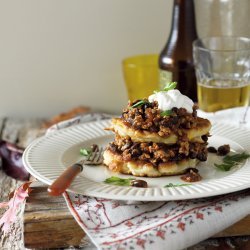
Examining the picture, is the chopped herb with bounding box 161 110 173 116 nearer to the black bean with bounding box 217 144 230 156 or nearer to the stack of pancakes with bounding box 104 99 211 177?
the stack of pancakes with bounding box 104 99 211 177

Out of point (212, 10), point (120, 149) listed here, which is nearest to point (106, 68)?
point (212, 10)

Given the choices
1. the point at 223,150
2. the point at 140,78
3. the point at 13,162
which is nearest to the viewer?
the point at 223,150

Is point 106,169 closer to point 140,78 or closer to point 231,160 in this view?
point 231,160

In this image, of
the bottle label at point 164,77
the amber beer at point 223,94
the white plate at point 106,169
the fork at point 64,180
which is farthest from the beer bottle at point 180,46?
the fork at point 64,180

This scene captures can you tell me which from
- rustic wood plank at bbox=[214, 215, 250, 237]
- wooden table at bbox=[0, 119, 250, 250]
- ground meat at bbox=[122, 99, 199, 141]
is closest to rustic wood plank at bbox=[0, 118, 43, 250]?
wooden table at bbox=[0, 119, 250, 250]

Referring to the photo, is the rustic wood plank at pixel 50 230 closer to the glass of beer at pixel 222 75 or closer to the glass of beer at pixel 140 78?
the glass of beer at pixel 222 75

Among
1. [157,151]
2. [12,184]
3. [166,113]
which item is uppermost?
[166,113]

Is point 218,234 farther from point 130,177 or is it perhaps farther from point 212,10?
point 212,10

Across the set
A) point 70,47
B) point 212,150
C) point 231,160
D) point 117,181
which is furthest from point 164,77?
point 117,181
